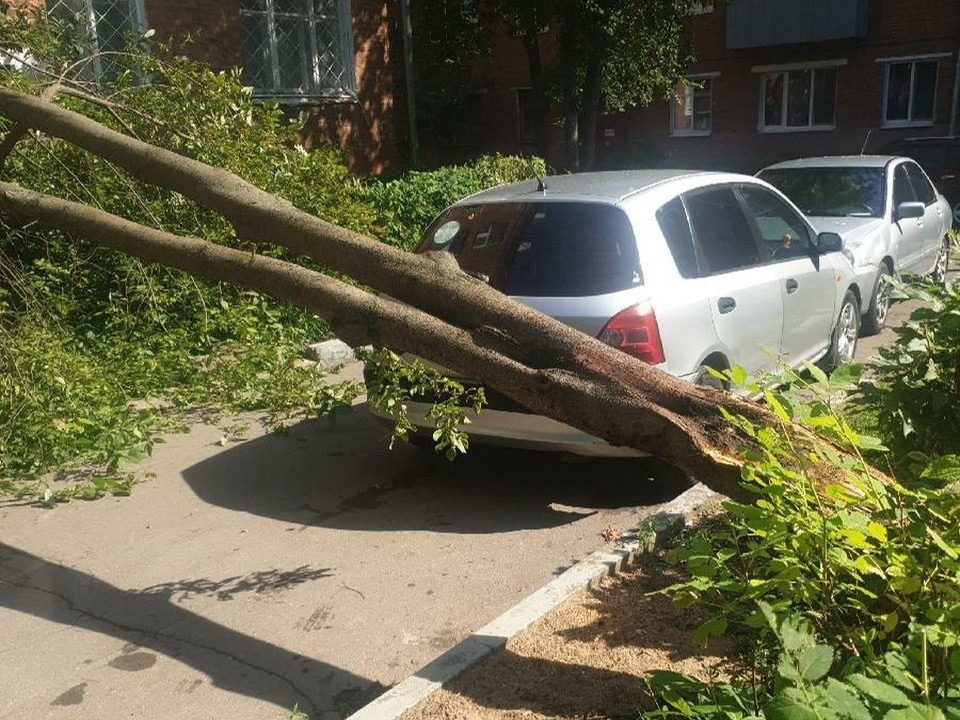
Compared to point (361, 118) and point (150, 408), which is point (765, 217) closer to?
point (150, 408)

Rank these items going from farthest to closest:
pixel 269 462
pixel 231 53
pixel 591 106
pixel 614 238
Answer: pixel 591 106 → pixel 231 53 → pixel 269 462 → pixel 614 238

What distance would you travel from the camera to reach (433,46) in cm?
2016

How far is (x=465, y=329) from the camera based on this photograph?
12.2ft

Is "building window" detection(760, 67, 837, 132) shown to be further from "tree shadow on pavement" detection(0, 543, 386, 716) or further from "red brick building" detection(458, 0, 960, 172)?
"tree shadow on pavement" detection(0, 543, 386, 716)

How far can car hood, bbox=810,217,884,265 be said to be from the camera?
8.93 meters

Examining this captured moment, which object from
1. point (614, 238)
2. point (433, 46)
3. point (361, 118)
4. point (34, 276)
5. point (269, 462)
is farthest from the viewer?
point (433, 46)

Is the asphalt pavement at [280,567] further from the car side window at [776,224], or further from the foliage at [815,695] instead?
the car side window at [776,224]

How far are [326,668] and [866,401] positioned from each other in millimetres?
2570

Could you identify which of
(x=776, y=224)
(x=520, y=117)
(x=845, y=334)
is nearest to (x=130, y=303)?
(x=776, y=224)

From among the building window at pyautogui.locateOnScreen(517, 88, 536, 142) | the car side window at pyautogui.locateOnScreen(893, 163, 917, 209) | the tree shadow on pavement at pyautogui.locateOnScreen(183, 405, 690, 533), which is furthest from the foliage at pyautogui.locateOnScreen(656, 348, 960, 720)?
the building window at pyautogui.locateOnScreen(517, 88, 536, 142)

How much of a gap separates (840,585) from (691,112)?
27.8m

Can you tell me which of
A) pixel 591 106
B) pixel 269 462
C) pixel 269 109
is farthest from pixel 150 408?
pixel 591 106

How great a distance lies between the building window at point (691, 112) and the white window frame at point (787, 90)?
162cm

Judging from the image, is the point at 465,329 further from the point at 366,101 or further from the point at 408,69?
the point at 408,69
